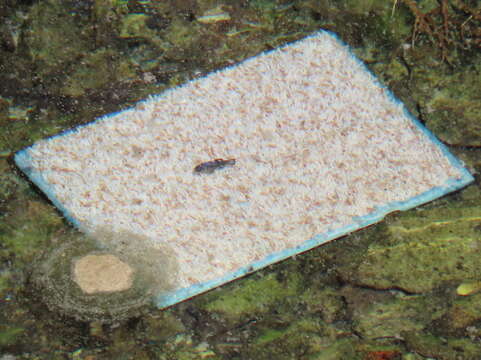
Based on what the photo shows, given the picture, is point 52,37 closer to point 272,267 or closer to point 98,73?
point 98,73

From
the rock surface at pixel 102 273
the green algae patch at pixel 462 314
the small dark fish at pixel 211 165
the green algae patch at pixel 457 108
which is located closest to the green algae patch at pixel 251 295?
the rock surface at pixel 102 273

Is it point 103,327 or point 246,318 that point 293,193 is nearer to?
point 246,318

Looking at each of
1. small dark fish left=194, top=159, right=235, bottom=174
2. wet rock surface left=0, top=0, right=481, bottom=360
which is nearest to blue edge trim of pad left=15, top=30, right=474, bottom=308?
wet rock surface left=0, top=0, right=481, bottom=360

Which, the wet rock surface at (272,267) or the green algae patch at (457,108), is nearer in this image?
the wet rock surface at (272,267)

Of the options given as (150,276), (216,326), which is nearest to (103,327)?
(150,276)

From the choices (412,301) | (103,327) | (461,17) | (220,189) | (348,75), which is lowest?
(103,327)

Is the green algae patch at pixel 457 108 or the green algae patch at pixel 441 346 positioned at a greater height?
the green algae patch at pixel 457 108

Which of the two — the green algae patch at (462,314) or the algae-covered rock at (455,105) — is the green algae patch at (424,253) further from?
the algae-covered rock at (455,105)

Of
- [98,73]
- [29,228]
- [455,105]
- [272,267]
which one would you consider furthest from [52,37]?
[455,105]
